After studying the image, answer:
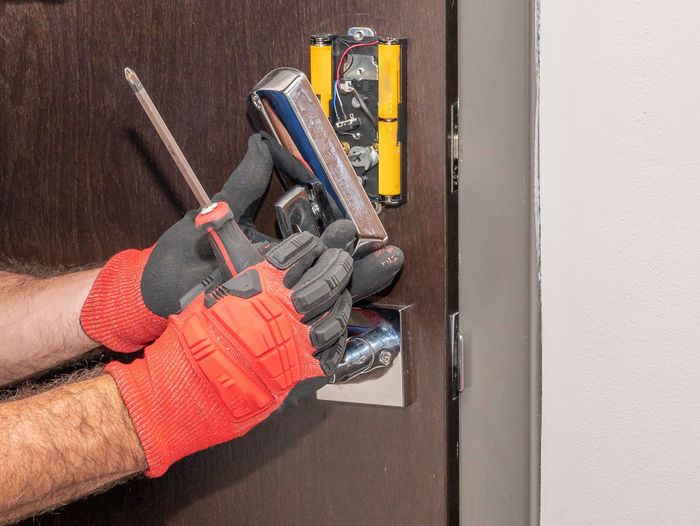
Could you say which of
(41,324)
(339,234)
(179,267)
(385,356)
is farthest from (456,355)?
(41,324)

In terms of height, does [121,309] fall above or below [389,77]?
below

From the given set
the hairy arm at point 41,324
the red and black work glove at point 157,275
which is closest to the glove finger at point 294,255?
the red and black work glove at point 157,275

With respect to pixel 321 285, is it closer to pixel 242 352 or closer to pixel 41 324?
pixel 242 352

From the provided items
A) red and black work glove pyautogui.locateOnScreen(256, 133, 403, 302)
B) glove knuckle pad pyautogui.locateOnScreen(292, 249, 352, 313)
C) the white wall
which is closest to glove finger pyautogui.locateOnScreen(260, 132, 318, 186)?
red and black work glove pyautogui.locateOnScreen(256, 133, 403, 302)

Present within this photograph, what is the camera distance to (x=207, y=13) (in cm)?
84

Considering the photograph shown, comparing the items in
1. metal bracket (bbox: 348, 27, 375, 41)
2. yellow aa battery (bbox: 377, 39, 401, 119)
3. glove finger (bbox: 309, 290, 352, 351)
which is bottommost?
glove finger (bbox: 309, 290, 352, 351)

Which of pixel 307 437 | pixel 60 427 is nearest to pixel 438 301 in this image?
pixel 307 437

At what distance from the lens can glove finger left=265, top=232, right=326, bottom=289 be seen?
27.6 inches

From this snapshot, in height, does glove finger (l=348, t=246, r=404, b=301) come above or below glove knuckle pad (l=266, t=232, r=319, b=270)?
below

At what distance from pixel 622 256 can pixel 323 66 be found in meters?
0.33

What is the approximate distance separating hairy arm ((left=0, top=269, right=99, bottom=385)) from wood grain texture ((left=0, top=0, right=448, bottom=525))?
1.7 inches

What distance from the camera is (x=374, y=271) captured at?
2.56 feet

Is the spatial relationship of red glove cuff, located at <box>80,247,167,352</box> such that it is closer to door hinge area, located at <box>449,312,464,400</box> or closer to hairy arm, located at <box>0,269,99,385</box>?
hairy arm, located at <box>0,269,99,385</box>

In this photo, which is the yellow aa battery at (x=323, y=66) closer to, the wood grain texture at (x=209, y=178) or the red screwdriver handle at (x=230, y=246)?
the wood grain texture at (x=209, y=178)
